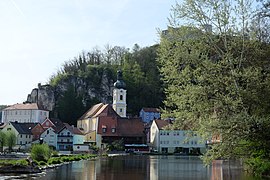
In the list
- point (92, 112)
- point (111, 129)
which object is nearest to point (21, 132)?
point (111, 129)

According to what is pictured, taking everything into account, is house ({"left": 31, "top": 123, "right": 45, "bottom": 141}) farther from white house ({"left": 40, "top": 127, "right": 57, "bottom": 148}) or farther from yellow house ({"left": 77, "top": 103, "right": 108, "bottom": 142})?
yellow house ({"left": 77, "top": 103, "right": 108, "bottom": 142})

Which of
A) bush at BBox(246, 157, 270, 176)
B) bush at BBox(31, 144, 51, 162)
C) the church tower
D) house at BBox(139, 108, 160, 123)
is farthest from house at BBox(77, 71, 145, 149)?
bush at BBox(246, 157, 270, 176)

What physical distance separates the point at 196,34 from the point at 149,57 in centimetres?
10976

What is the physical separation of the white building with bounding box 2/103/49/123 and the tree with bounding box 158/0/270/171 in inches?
3946

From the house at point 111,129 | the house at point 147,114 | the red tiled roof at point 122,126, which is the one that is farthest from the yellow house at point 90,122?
the house at point 147,114

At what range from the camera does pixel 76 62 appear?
131 metres

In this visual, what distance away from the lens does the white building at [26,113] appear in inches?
4587

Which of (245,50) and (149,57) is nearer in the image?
(245,50)

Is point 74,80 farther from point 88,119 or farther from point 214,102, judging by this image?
point 214,102

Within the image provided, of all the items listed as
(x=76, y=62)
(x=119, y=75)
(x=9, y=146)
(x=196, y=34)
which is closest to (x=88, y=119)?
(x=119, y=75)

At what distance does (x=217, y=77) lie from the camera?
1858cm

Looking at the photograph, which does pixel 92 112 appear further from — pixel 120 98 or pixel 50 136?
pixel 50 136

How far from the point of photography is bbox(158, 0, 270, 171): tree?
1764cm

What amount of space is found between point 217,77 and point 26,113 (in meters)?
106
